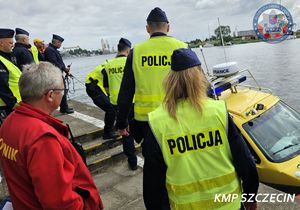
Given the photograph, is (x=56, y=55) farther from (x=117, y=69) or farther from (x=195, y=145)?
(x=195, y=145)

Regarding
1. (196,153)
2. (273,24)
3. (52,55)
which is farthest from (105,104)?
(273,24)

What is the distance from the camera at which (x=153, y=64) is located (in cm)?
322

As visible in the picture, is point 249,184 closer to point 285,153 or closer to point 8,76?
point 285,153

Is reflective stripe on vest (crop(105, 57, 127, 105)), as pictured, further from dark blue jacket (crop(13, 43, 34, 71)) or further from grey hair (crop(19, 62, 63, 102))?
grey hair (crop(19, 62, 63, 102))

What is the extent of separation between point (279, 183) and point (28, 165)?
340cm

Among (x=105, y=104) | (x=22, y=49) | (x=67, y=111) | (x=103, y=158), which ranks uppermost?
(x=22, y=49)

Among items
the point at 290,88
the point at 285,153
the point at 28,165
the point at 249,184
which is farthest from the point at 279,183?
the point at 290,88

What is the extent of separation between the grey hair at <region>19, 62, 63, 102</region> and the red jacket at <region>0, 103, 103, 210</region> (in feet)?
0.23

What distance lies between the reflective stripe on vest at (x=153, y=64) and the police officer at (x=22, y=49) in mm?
2865

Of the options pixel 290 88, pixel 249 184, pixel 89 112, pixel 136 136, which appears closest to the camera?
pixel 249 184

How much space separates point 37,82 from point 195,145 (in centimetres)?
97

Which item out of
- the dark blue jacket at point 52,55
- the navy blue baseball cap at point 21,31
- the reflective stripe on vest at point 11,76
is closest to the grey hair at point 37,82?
the reflective stripe on vest at point 11,76

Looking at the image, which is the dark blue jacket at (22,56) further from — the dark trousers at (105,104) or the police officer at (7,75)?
the dark trousers at (105,104)

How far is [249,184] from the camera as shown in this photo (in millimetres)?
1987
